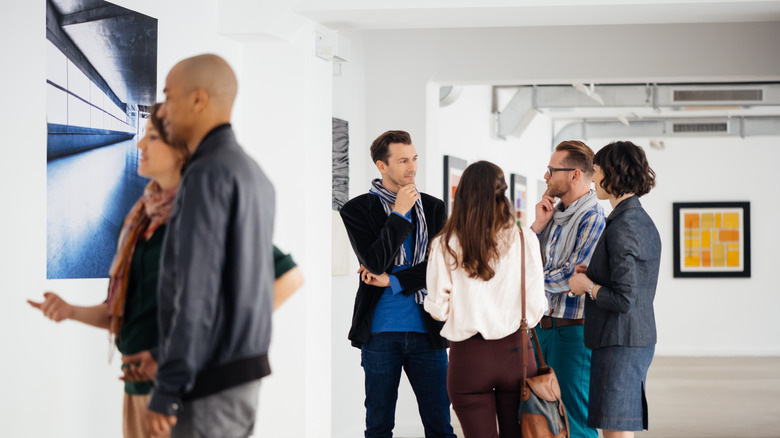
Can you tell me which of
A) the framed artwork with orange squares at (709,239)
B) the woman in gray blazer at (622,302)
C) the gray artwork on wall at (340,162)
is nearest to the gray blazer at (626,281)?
the woman in gray blazer at (622,302)

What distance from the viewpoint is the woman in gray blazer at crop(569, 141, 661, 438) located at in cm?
320

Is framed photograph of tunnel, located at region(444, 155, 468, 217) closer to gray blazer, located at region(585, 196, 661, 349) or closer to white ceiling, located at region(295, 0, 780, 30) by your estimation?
white ceiling, located at region(295, 0, 780, 30)

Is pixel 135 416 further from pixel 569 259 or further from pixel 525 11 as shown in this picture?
pixel 525 11

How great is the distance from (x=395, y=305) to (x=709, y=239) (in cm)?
975

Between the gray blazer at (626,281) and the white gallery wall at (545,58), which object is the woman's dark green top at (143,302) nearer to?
the gray blazer at (626,281)

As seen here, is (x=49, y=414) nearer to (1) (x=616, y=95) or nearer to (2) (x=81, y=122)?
Result: (2) (x=81, y=122)

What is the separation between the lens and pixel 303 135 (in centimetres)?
391

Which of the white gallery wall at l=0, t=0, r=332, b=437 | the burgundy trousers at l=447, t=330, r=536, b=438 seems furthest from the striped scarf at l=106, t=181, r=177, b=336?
the burgundy trousers at l=447, t=330, r=536, b=438

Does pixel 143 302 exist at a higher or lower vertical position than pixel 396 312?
higher

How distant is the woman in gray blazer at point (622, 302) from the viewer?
3.20 metres

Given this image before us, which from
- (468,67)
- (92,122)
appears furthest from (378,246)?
(468,67)

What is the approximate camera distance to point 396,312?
3340 mm

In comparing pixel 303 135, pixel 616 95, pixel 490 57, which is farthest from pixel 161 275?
pixel 616 95

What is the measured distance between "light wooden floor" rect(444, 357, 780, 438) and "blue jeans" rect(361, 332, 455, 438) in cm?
289
